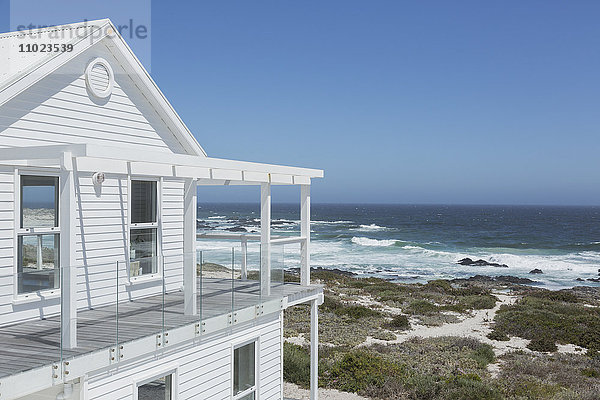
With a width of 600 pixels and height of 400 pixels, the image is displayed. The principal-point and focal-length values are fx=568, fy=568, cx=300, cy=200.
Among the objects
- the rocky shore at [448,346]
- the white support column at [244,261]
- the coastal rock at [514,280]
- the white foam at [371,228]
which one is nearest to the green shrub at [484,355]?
the rocky shore at [448,346]

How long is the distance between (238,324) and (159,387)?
2.02 meters

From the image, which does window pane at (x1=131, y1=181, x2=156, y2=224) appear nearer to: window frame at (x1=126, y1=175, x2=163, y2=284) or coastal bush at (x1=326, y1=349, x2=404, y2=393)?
window frame at (x1=126, y1=175, x2=163, y2=284)

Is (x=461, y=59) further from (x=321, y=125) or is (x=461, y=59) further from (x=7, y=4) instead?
(x=7, y=4)

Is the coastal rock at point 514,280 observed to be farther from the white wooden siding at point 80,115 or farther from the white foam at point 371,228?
the white foam at point 371,228

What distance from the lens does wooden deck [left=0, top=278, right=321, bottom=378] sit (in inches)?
247

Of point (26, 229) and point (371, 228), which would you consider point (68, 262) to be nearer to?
point (26, 229)

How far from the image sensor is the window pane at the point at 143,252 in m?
10.1

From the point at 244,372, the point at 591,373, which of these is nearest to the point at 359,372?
the point at 244,372

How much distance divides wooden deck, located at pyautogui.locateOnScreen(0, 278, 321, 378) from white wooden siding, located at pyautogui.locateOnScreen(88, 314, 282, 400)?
44 cm

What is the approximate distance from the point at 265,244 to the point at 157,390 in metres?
3.31

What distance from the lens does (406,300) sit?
29.1m

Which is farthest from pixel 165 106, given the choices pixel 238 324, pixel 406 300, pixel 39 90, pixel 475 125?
pixel 475 125

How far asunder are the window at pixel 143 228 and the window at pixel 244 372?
218 cm

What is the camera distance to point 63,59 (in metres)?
8.70
